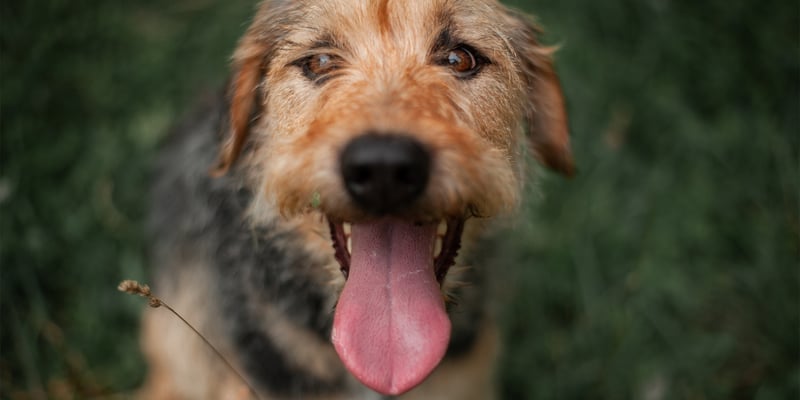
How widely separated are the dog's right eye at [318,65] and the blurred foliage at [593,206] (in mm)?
1142

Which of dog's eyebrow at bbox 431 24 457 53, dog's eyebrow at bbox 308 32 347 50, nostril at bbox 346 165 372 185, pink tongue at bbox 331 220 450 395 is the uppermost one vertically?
dog's eyebrow at bbox 431 24 457 53

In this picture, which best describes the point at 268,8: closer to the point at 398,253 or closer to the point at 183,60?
the point at 398,253

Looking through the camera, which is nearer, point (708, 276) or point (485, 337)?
point (485, 337)

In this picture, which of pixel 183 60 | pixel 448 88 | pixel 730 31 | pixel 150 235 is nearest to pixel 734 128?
pixel 730 31

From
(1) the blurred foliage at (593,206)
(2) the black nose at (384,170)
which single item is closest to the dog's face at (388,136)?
(2) the black nose at (384,170)

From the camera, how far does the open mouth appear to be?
2176mm

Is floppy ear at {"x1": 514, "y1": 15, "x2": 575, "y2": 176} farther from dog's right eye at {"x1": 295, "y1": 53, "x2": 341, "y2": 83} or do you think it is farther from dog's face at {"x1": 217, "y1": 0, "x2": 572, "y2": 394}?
dog's right eye at {"x1": 295, "y1": 53, "x2": 341, "y2": 83}

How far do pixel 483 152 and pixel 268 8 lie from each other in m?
1.17

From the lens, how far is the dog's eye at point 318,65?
95.7 inches

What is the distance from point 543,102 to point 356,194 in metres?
1.20

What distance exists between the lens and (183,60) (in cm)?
538

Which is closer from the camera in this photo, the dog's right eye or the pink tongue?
the pink tongue

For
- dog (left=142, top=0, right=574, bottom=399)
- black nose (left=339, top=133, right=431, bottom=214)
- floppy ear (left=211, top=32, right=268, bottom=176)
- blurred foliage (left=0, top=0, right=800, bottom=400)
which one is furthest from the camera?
blurred foliage (left=0, top=0, right=800, bottom=400)

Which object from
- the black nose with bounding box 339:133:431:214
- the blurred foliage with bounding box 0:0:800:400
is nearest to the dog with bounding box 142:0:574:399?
the black nose with bounding box 339:133:431:214
